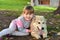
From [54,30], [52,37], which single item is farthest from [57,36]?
[54,30]

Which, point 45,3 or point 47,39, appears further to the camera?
point 45,3

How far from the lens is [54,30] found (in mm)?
5371

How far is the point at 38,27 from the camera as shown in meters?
4.35

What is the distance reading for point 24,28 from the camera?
4703 mm

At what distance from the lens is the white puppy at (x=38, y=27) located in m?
4.33

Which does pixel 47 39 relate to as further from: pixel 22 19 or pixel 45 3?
pixel 45 3

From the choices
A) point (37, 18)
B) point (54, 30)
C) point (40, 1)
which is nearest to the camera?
point (37, 18)

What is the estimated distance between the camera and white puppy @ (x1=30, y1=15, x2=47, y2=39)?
14.2ft

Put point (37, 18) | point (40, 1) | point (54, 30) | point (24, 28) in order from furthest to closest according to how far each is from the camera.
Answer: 1. point (40, 1)
2. point (54, 30)
3. point (24, 28)
4. point (37, 18)

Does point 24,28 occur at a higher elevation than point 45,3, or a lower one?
higher

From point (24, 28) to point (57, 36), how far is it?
0.78 meters

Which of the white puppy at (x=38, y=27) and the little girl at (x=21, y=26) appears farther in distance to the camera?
the little girl at (x=21, y=26)

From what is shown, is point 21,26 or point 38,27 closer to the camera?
point 38,27

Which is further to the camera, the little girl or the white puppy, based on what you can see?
the little girl
